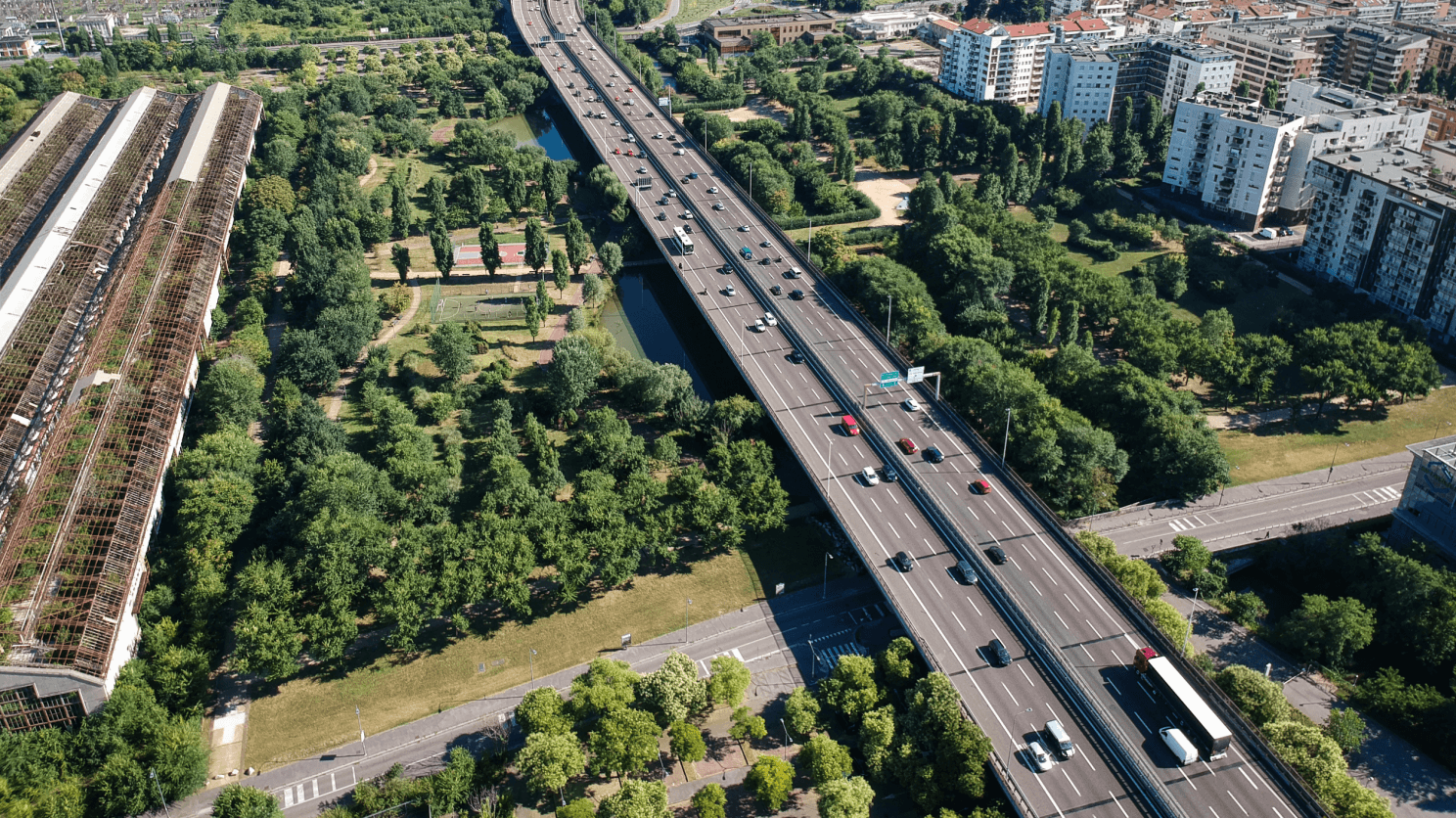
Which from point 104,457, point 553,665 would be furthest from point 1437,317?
point 104,457

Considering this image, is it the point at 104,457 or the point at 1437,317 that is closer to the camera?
the point at 104,457

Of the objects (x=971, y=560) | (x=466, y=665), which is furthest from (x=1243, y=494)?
(x=466, y=665)

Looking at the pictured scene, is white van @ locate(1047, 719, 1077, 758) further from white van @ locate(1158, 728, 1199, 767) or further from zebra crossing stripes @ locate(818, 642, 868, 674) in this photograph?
zebra crossing stripes @ locate(818, 642, 868, 674)

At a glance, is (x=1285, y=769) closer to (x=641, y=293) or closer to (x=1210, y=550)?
(x=1210, y=550)

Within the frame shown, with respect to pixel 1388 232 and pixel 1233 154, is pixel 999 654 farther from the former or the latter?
pixel 1233 154

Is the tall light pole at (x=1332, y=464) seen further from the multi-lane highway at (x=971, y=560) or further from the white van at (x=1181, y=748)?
the white van at (x=1181, y=748)

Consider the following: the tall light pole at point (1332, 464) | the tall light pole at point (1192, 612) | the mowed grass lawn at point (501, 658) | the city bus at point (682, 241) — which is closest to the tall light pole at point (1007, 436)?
the mowed grass lawn at point (501, 658)

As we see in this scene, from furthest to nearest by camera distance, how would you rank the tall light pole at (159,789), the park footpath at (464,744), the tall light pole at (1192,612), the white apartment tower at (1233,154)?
1. the white apartment tower at (1233,154)
2. the tall light pole at (1192,612)
3. the park footpath at (464,744)
4. the tall light pole at (159,789)
